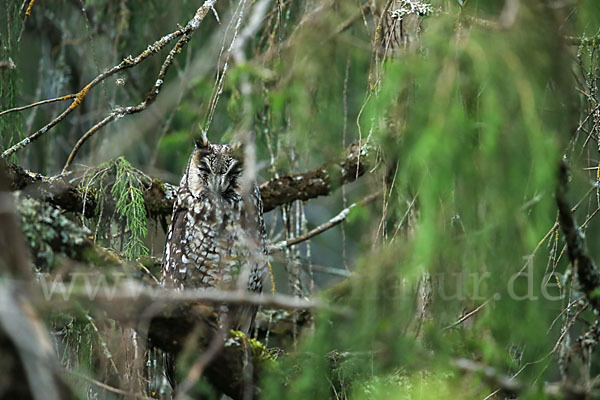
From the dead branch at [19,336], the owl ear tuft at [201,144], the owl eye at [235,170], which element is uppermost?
the owl ear tuft at [201,144]

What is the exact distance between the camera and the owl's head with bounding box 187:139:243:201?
3199mm

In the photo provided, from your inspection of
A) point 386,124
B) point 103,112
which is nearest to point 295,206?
point 386,124

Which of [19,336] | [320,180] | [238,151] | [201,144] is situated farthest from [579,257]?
[201,144]

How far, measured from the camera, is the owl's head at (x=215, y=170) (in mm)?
3199

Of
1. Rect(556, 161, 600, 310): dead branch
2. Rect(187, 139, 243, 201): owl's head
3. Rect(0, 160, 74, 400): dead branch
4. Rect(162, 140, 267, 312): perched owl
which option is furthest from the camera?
Rect(162, 140, 267, 312): perched owl

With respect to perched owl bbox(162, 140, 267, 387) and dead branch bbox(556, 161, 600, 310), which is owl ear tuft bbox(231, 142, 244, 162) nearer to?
perched owl bbox(162, 140, 267, 387)

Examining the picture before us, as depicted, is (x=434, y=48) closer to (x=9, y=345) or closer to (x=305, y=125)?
(x=9, y=345)

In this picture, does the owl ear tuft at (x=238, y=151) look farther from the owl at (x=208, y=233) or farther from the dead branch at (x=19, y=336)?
the dead branch at (x=19, y=336)

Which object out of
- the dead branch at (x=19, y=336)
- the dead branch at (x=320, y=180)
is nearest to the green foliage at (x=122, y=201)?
the dead branch at (x=320, y=180)

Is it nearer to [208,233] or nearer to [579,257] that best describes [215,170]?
[208,233]

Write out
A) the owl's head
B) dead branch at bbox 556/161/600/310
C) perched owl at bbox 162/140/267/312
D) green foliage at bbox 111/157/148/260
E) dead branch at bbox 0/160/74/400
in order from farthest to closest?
perched owl at bbox 162/140/267/312
the owl's head
green foliage at bbox 111/157/148/260
dead branch at bbox 556/161/600/310
dead branch at bbox 0/160/74/400

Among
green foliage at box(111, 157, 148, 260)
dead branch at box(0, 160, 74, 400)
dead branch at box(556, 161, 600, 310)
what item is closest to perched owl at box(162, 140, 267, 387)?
green foliage at box(111, 157, 148, 260)

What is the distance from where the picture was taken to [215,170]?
127 inches

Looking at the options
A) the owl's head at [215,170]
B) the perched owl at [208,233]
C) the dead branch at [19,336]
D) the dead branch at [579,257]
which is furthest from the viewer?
the perched owl at [208,233]
